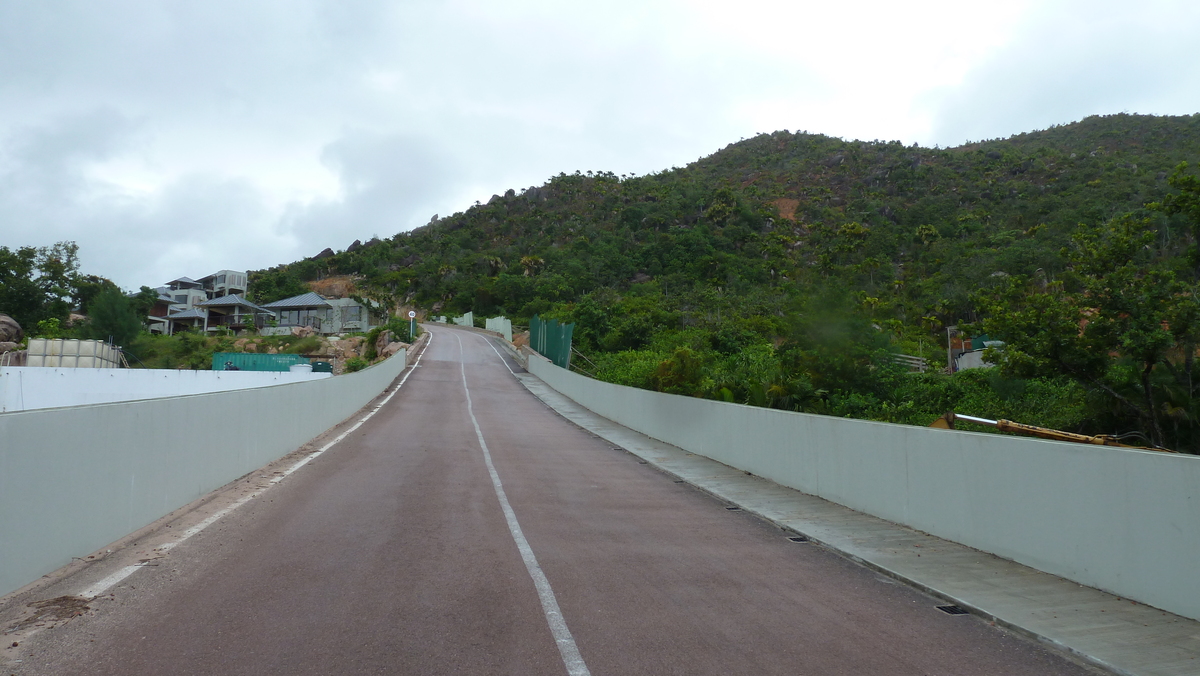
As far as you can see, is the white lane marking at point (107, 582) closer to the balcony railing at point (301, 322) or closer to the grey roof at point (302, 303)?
the balcony railing at point (301, 322)

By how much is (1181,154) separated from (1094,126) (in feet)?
157

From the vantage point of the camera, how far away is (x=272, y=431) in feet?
46.2

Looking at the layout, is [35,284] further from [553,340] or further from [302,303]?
[553,340]

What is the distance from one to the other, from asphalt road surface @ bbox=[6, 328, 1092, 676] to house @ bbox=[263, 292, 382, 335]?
7321 cm

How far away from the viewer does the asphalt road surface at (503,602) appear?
4.89 metres

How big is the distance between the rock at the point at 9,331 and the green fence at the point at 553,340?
38712 mm

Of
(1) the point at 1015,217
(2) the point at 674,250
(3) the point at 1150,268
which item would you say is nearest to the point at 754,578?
(3) the point at 1150,268

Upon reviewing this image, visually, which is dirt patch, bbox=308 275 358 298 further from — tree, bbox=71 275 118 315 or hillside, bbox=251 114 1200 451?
tree, bbox=71 275 118 315

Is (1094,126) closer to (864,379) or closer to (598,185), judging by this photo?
(598,185)

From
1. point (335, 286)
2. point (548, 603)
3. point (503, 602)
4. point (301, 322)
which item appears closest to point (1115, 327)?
point (548, 603)

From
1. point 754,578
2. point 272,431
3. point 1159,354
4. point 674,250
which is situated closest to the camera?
point 754,578

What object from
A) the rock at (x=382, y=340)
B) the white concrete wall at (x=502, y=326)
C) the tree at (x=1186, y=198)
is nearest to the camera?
the tree at (x=1186, y=198)

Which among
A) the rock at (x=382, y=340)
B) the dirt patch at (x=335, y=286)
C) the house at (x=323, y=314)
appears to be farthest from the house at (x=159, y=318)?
the rock at (x=382, y=340)

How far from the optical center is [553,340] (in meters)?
43.9
